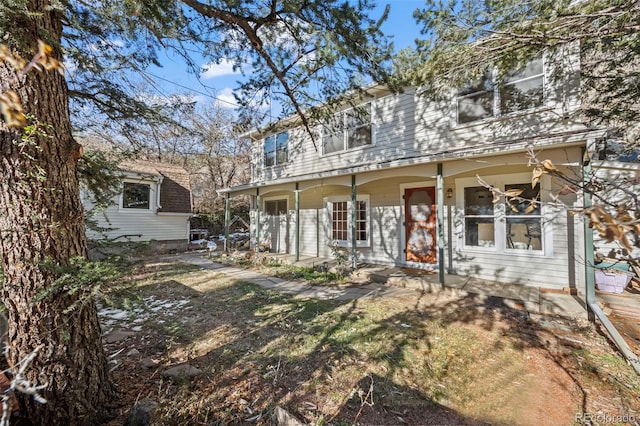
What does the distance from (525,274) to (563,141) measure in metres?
2.77

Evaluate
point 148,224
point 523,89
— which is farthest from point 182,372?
point 148,224

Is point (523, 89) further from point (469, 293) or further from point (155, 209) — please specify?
point (155, 209)

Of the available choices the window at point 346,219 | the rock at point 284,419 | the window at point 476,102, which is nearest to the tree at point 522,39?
the window at point 476,102

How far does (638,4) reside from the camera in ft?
11.3

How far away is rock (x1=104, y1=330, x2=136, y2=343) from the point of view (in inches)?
149

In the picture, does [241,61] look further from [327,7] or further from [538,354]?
[538,354]

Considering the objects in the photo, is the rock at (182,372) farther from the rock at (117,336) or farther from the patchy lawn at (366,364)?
the rock at (117,336)

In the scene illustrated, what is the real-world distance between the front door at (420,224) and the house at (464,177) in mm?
26

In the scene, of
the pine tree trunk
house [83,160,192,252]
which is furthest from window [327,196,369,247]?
house [83,160,192,252]

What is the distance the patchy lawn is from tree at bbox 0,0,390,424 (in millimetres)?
419

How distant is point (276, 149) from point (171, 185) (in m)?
6.25

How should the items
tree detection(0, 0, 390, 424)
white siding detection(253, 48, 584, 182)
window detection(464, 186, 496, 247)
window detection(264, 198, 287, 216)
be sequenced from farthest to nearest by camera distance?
window detection(264, 198, 287, 216), window detection(464, 186, 496, 247), white siding detection(253, 48, 584, 182), tree detection(0, 0, 390, 424)

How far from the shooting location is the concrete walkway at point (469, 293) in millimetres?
4523

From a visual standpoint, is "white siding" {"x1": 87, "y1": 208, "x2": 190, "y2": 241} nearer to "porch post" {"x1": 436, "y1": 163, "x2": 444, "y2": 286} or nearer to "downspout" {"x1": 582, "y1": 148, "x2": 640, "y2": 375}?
"porch post" {"x1": 436, "y1": 163, "x2": 444, "y2": 286}
